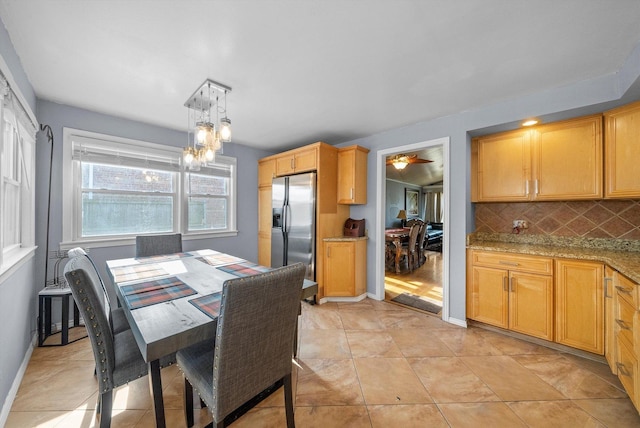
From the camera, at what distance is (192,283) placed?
5.33 ft

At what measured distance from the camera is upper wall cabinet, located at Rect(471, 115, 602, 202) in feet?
6.97

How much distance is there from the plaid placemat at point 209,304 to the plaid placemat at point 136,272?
70cm

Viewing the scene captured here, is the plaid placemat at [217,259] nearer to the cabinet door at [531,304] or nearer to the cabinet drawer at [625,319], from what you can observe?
the cabinet door at [531,304]

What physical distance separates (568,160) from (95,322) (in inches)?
146

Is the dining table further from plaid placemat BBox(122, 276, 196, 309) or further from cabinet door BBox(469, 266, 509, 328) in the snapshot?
cabinet door BBox(469, 266, 509, 328)

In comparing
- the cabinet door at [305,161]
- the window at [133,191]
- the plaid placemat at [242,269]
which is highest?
the cabinet door at [305,161]

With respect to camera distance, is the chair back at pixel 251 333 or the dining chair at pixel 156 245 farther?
the dining chair at pixel 156 245

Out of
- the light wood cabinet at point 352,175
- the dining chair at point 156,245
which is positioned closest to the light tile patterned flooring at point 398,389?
the dining chair at point 156,245

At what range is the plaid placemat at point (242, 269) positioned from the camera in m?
1.86

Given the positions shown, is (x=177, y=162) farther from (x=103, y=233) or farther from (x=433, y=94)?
(x=433, y=94)

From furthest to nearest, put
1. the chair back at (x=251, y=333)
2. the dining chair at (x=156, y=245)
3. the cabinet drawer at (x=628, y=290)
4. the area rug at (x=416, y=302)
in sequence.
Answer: the area rug at (x=416, y=302) < the dining chair at (x=156, y=245) < the cabinet drawer at (x=628, y=290) < the chair back at (x=251, y=333)

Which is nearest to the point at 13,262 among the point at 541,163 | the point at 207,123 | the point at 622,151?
the point at 207,123

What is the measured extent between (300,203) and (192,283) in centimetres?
192

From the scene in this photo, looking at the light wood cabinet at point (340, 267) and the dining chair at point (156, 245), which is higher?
the dining chair at point (156, 245)
